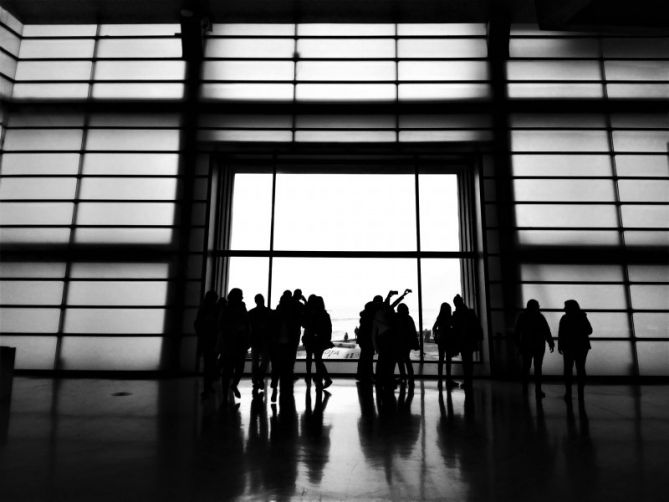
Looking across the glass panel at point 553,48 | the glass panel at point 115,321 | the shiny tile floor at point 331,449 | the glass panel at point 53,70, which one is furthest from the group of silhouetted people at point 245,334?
the glass panel at point 553,48

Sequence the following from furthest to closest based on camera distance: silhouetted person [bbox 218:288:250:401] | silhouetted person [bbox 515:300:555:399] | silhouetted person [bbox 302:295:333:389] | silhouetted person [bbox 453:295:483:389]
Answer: silhouetted person [bbox 453:295:483:389] → silhouetted person [bbox 302:295:333:389] → silhouetted person [bbox 515:300:555:399] → silhouetted person [bbox 218:288:250:401]

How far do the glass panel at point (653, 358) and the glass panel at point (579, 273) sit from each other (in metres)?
1.85

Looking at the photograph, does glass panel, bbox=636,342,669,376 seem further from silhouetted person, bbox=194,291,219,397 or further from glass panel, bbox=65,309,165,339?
glass panel, bbox=65,309,165,339

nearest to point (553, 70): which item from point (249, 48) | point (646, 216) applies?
point (646, 216)

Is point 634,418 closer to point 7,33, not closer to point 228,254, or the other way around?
point 228,254

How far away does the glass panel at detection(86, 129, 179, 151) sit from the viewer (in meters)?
12.0

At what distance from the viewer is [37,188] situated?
460 inches

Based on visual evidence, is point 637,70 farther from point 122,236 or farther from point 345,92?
point 122,236

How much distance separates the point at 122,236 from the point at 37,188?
3.09 metres

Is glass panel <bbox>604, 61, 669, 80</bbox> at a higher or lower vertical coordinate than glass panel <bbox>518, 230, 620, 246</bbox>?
higher

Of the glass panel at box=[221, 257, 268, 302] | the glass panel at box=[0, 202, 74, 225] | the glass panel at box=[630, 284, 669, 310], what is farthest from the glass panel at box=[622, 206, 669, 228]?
the glass panel at box=[0, 202, 74, 225]

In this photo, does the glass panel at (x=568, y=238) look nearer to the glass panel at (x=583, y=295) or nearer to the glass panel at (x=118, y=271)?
the glass panel at (x=583, y=295)

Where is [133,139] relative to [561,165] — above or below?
above

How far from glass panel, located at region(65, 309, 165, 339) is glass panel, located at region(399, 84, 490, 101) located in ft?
32.6
